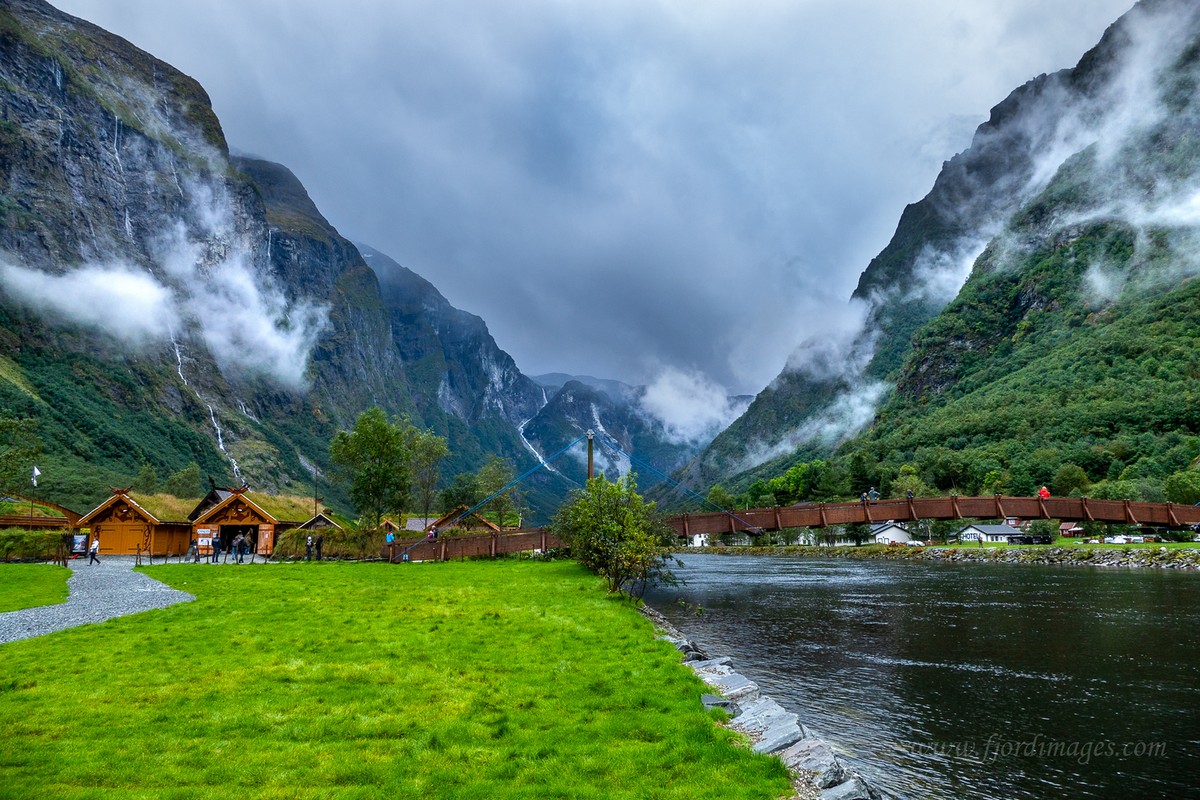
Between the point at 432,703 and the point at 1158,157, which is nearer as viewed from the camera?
the point at 432,703

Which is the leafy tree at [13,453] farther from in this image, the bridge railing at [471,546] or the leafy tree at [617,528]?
the leafy tree at [617,528]

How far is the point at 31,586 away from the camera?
28.4 metres

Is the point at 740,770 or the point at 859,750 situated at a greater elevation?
the point at 740,770

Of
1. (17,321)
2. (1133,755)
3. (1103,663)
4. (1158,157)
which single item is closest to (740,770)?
(1133,755)

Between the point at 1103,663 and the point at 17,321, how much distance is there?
758 ft

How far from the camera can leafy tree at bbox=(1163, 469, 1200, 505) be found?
8056 centimetres

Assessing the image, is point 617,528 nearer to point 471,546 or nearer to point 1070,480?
point 471,546

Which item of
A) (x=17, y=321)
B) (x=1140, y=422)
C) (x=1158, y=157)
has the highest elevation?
(x=1158, y=157)

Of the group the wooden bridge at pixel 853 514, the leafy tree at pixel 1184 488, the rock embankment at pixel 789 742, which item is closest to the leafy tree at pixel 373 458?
the wooden bridge at pixel 853 514

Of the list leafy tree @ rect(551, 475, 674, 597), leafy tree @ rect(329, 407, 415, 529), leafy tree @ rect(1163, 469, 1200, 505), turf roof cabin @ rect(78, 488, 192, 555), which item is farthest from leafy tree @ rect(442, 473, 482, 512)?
leafy tree @ rect(1163, 469, 1200, 505)

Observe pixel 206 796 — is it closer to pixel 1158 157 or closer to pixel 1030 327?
pixel 1030 327

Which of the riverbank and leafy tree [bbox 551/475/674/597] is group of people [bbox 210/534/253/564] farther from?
the riverbank

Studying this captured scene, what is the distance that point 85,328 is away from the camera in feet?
618

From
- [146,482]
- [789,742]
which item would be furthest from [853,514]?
[146,482]
